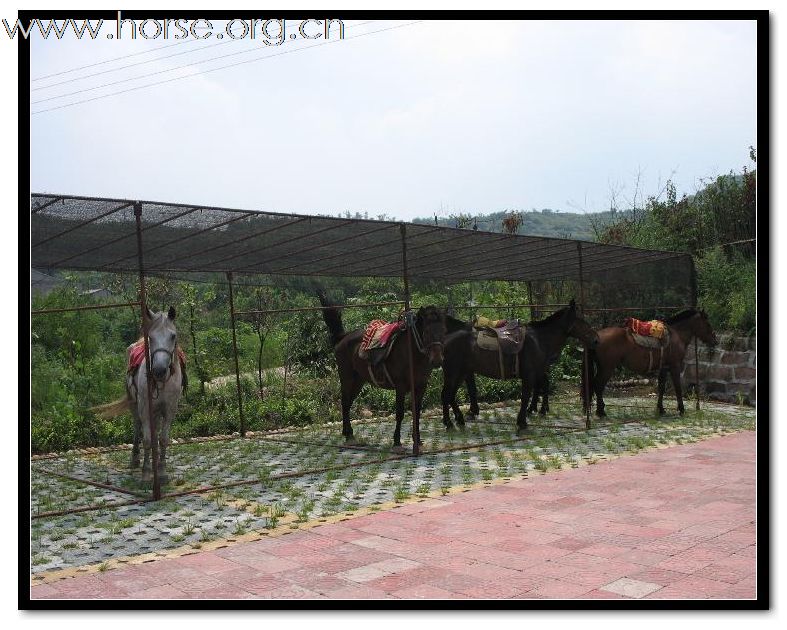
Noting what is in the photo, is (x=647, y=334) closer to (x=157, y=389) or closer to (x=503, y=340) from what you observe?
(x=503, y=340)

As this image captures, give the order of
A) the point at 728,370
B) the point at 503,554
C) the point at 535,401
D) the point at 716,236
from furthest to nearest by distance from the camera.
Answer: the point at 716,236 < the point at 728,370 < the point at 535,401 < the point at 503,554

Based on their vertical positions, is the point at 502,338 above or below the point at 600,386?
above

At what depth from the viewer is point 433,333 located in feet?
26.8

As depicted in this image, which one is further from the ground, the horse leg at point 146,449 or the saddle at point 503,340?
the saddle at point 503,340

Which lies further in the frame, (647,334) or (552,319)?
(647,334)

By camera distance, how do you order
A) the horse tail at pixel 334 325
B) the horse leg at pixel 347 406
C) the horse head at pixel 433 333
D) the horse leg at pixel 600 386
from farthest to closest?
the horse leg at pixel 600 386 → the horse tail at pixel 334 325 → the horse leg at pixel 347 406 → the horse head at pixel 433 333

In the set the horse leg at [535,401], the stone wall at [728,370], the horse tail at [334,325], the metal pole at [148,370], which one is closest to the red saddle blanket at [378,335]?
the horse tail at [334,325]

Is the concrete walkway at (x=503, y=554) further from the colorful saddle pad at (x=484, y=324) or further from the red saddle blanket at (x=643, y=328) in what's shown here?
the red saddle blanket at (x=643, y=328)

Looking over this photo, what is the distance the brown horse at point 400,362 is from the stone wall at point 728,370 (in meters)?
7.24

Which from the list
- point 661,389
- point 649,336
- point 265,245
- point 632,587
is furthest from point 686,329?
point 632,587

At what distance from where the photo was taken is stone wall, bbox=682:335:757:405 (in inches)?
512

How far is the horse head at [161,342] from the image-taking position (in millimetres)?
5953

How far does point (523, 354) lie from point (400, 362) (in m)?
2.43

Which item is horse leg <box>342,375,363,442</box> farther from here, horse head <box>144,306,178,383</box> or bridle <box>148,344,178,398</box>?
horse head <box>144,306,178,383</box>
